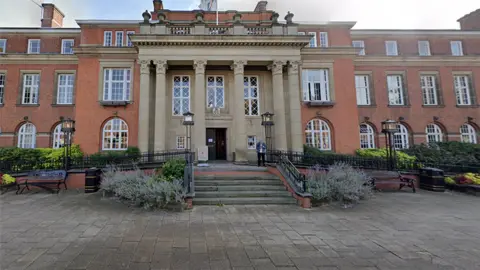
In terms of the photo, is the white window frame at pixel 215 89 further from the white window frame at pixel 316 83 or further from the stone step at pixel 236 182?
the stone step at pixel 236 182

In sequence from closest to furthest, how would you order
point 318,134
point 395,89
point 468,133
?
point 318,134
point 468,133
point 395,89

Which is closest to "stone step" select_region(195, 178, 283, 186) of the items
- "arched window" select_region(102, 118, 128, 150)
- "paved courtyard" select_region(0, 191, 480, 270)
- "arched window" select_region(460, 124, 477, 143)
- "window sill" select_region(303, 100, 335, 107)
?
"paved courtyard" select_region(0, 191, 480, 270)

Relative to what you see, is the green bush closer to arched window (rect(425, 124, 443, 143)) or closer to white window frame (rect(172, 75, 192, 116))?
white window frame (rect(172, 75, 192, 116))

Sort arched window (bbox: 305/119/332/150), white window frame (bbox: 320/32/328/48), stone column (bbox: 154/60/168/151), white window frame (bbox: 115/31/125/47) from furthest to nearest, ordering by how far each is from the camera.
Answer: white window frame (bbox: 320/32/328/48) → white window frame (bbox: 115/31/125/47) → arched window (bbox: 305/119/332/150) → stone column (bbox: 154/60/168/151)

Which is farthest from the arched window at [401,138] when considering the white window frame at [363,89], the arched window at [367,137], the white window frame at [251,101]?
the white window frame at [251,101]

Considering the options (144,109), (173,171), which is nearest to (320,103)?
(173,171)

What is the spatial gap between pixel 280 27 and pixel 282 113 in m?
6.41

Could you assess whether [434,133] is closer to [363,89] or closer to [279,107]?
[363,89]

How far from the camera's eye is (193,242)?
4629mm

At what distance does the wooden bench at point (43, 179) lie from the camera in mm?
9573

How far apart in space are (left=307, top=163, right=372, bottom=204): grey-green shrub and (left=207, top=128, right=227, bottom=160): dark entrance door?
9262 millimetres

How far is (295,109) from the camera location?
15641 millimetres

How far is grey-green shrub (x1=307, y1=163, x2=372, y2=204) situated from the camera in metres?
7.84

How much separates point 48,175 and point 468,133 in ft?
106
